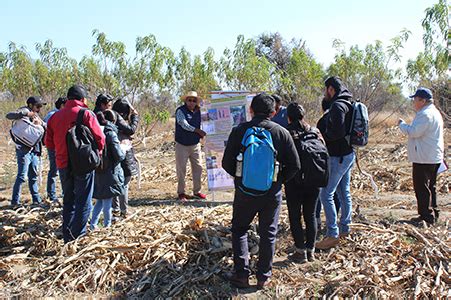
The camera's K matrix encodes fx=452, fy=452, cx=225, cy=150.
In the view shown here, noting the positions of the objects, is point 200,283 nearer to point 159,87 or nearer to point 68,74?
point 159,87

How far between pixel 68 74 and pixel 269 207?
676 inches

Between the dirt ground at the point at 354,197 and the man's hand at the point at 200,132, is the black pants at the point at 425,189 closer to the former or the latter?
the dirt ground at the point at 354,197

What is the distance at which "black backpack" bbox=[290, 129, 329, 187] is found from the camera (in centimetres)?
486

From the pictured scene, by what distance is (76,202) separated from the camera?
5664 millimetres

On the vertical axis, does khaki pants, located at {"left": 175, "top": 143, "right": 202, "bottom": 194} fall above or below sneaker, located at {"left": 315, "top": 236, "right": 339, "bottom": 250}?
above

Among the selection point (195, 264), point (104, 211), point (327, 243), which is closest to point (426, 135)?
point (327, 243)

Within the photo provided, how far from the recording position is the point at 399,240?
5.35m

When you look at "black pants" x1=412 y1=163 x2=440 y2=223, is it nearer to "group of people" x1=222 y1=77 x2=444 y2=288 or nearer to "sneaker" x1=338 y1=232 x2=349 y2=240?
"group of people" x1=222 y1=77 x2=444 y2=288

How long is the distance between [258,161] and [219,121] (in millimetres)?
3971

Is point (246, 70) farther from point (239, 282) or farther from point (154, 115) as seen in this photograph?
point (239, 282)

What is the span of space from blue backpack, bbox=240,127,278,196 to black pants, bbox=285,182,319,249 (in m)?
0.78

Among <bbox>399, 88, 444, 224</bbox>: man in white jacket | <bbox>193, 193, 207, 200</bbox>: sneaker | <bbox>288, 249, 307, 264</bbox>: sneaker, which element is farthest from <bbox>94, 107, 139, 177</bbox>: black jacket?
<bbox>399, 88, 444, 224</bbox>: man in white jacket

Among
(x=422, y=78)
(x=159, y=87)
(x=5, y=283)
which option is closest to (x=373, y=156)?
(x=422, y=78)

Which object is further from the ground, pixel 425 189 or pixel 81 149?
pixel 81 149
